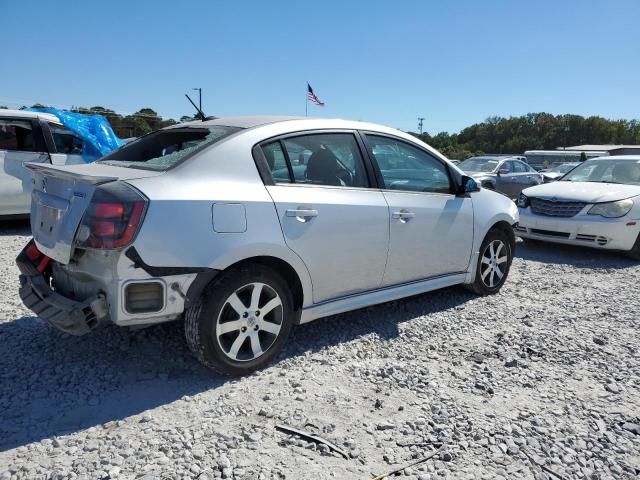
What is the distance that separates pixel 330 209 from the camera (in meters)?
3.46

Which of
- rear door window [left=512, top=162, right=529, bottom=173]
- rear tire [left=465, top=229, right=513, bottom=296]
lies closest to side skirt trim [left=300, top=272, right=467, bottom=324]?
rear tire [left=465, top=229, right=513, bottom=296]

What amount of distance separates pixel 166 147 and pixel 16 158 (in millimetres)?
5339

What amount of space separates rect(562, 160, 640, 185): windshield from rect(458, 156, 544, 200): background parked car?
4.31 m

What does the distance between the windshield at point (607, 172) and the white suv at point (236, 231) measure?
5313 millimetres

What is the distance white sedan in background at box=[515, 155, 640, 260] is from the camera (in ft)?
23.4

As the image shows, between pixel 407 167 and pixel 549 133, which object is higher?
pixel 549 133

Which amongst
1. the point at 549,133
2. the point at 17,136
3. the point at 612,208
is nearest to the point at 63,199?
the point at 17,136

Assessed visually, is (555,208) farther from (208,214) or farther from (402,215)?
(208,214)

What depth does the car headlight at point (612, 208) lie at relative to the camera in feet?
23.5

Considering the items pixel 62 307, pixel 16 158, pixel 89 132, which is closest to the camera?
pixel 62 307

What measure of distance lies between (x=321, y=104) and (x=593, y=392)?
1421 cm

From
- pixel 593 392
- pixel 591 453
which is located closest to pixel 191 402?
pixel 591 453

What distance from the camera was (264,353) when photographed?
329cm

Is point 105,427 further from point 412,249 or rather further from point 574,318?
point 574,318
